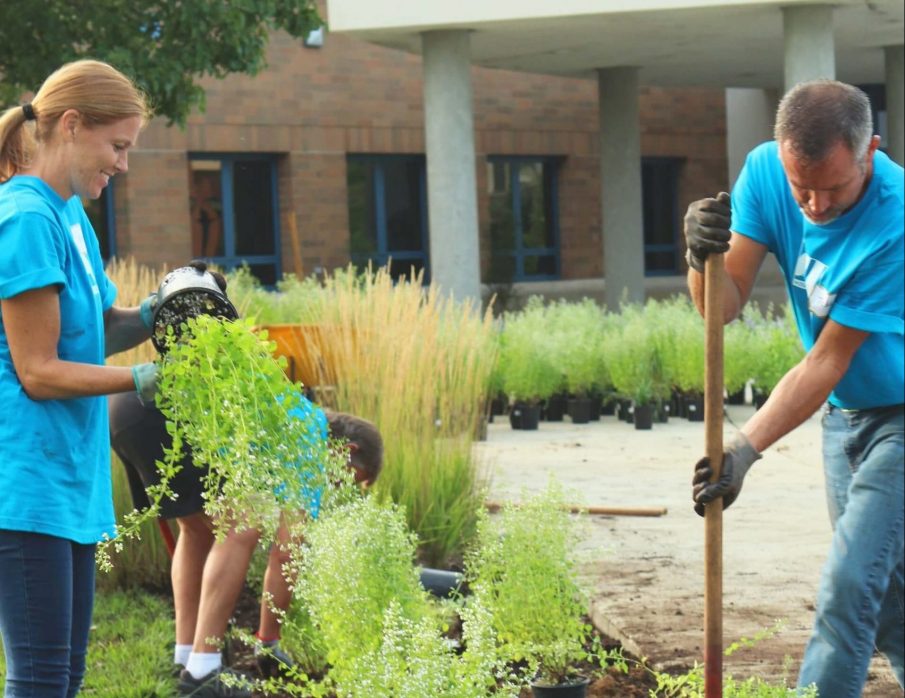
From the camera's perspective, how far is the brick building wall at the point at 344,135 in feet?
64.2

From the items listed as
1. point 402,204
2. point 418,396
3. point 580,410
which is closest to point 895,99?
point 402,204

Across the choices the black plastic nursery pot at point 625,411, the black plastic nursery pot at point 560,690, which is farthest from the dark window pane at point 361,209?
the black plastic nursery pot at point 560,690

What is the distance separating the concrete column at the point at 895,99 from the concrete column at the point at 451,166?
7.32 metres

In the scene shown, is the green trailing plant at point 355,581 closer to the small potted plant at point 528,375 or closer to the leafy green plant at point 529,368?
the small potted plant at point 528,375

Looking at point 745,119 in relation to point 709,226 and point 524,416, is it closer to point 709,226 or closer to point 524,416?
point 524,416

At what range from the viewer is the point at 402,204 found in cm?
2292

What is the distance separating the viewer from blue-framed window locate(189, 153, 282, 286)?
2089cm

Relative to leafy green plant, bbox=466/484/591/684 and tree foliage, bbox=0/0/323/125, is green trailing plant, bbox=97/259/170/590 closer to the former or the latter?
leafy green plant, bbox=466/484/591/684

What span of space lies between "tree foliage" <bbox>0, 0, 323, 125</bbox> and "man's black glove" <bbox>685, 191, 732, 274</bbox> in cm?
849

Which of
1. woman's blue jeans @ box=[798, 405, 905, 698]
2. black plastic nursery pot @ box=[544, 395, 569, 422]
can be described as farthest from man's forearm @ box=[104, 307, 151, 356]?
black plastic nursery pot @ box=[544, 395, 569, 422]

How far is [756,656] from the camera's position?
5.00m

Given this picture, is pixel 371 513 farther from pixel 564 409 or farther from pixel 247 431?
pixel 564 409

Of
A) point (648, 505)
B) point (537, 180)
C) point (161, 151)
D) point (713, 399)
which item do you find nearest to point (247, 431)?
point (713, 399)

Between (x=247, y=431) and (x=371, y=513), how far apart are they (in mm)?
Result: 631
